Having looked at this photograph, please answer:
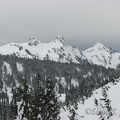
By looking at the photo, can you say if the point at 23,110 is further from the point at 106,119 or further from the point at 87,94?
the point at 87,94

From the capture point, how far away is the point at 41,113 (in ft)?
125

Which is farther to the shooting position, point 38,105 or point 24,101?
point 38,105

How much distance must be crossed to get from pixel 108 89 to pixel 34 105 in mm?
68956

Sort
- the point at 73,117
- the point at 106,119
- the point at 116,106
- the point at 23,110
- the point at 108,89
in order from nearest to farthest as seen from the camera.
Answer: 1. the point at 23,110
2. the point at 106,119
3. the point at 73,117
4. the point at 116,106
5. the point at 108,89

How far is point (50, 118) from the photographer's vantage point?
3966 cm

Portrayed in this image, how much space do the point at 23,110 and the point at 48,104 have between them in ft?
13.4

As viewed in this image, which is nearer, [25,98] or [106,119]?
[25,98]

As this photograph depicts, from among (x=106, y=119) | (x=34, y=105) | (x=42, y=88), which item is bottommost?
(x=106, y=119)

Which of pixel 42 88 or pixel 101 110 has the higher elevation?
pixel 42 88

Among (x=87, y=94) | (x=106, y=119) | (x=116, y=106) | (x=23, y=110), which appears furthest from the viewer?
(x=87, y=94)

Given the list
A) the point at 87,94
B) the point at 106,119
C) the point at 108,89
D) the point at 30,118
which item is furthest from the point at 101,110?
the point at 87,94

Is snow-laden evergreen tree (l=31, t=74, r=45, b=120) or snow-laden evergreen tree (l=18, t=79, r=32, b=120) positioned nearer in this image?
snow-laden evergreen tree (l=18, t=79, r=32, b=120)

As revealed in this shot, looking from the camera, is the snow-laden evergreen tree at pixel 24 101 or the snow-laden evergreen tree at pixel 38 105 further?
the snow-laden evergreen tree at pixel 38 105

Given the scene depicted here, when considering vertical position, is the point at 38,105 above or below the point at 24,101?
below
